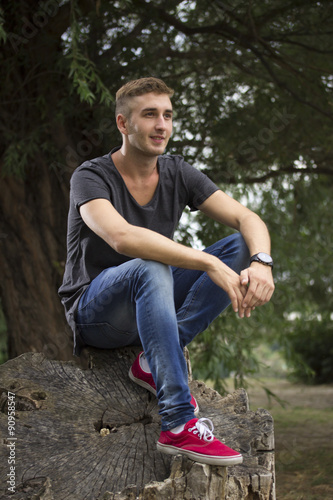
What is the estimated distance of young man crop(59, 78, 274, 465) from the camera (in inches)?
79.0

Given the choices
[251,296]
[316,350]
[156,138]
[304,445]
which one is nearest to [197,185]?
[156,138]

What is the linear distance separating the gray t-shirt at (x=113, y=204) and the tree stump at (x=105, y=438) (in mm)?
256

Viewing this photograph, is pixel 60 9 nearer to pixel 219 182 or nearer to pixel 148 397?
pixel 219 182

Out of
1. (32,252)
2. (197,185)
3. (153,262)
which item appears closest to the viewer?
(153,262)

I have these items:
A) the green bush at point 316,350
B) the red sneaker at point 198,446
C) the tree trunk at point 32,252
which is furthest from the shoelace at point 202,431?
the green bush at point 316,350

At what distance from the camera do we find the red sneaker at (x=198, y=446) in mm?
1827

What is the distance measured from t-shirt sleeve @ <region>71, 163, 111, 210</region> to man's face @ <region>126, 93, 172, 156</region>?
0.23m

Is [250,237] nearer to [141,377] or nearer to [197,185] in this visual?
[197,185]

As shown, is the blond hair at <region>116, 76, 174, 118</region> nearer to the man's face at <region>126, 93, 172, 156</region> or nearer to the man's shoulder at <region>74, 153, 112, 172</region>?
Answer: the man's face at <region>126, 93, 172, 156</region>

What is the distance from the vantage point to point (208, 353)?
459 cm

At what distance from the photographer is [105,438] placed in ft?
7.04

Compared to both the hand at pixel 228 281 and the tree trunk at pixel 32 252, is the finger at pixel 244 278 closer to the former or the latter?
the hand at pixel 228 281

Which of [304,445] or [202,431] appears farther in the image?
[304,445]

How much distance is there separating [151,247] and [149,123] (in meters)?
0.64
